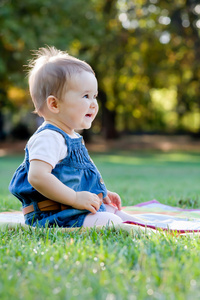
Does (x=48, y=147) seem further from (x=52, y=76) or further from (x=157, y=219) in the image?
(x=157, y=219)

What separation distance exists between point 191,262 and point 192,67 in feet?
61.2

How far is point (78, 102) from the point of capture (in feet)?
8.90

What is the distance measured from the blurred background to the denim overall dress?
543 inches

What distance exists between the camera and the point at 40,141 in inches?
102

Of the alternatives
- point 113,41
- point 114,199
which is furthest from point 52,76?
point 113,41

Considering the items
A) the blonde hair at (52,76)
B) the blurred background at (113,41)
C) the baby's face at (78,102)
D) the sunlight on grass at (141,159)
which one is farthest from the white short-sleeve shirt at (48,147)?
the blurred background at (113,41)

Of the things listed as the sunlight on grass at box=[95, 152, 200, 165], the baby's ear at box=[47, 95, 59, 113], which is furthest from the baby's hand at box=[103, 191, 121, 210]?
the sunlight on grass at box=[95, 152, 200, 165]

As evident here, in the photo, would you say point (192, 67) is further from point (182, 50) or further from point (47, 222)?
point (47, 222)

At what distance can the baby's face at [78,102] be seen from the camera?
2.70 m

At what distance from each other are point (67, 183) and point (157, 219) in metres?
0.95

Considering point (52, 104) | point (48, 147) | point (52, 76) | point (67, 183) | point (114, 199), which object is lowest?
point (114, 199)

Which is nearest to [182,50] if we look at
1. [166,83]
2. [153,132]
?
[166,83]

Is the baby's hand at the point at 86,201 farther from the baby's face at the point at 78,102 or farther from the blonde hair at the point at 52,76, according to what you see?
the blonde hair at the point at 52,76

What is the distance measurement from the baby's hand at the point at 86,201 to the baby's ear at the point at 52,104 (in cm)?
60
